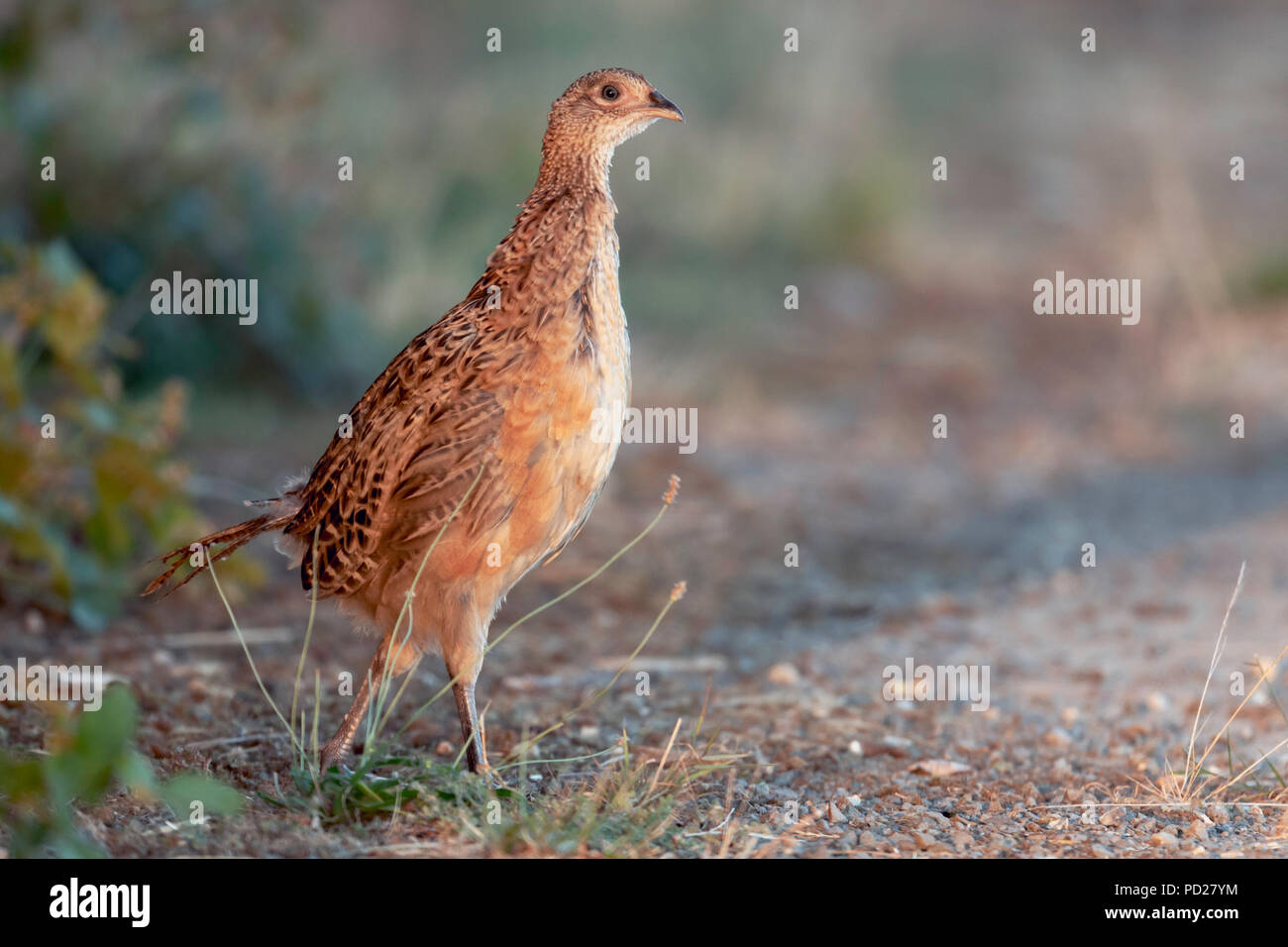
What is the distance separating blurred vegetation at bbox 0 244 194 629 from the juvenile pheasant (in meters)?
1.25

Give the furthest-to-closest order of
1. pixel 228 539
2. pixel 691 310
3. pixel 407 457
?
1. pixel 691 310
2. pixel 228 539
3. pixel 407 457

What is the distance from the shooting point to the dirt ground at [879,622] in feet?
12.4

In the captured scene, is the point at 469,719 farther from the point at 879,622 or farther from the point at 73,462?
the point at 879,622

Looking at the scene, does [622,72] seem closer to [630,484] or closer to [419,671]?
[419,671]

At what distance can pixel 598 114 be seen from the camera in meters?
4.09

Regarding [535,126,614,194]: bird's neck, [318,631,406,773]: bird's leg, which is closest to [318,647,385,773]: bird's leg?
[318,631,406,773]: bird's leg

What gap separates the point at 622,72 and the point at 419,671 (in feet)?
7.72

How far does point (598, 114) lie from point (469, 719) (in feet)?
5.43

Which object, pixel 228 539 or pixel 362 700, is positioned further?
pixel 228 539

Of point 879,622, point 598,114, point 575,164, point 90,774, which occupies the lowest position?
point 879,622

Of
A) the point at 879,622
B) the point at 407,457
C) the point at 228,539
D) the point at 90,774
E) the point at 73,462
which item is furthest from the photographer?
the point at 879,622

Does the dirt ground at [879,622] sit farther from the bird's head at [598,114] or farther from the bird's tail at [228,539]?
the bird's head at [598,114]

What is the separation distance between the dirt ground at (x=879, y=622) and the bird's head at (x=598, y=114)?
5.30ft

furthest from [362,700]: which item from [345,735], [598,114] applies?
[598,114]
